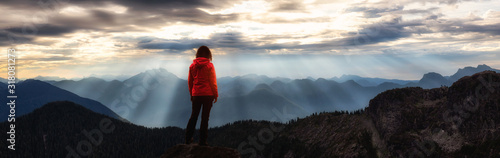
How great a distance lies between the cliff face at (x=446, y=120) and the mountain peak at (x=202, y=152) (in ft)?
323

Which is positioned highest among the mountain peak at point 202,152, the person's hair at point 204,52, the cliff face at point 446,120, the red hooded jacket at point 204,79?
the person's hair at point 204,52

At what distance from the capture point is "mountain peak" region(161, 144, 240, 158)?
22.1 meters

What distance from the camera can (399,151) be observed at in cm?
11981

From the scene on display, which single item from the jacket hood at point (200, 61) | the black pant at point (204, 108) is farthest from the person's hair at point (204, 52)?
the black pant at point (204, 108)

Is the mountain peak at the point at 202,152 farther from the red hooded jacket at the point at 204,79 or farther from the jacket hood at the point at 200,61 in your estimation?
the jacket hood at the point at 200,61

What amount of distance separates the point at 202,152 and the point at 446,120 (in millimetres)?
119172

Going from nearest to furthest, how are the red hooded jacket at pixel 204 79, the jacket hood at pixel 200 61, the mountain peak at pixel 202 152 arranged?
1. the mountain peak at pixel 202 152
2. the red hooded jacket at pixel 204 79
3. the jacket hood at pixel 200 61

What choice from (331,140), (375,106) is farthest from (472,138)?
(331,140)

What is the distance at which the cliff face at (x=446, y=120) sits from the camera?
97750 millimetres

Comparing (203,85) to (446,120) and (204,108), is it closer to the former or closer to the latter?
(204,108)

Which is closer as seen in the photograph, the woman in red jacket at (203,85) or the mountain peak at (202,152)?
the mountain peak at (202,152)

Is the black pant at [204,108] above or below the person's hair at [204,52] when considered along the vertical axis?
below

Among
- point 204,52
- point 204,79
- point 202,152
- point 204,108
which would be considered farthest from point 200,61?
point 202,152

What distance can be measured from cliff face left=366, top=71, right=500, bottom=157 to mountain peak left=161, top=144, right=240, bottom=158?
98.4 m
